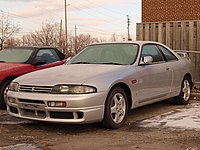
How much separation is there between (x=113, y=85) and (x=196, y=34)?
Result: 5.79 metres

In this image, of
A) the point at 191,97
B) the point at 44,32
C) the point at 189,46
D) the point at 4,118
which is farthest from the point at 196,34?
the point at 44,32

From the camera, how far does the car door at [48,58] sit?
30.2 ft

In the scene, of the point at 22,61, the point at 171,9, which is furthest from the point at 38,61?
the point at 171,9

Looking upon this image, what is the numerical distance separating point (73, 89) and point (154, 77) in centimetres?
202

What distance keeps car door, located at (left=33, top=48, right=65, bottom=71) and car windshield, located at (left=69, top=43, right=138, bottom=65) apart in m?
1.85

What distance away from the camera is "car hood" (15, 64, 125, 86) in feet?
19.2

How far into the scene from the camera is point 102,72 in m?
6.10

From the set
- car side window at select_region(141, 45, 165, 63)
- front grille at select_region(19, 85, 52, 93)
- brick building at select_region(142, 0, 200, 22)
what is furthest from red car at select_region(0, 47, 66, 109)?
brick building at select_region(142, 0, 200, 22)

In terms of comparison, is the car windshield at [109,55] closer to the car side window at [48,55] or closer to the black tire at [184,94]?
the black tire at [184,94]

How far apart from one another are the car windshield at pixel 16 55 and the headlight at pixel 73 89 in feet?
11.7

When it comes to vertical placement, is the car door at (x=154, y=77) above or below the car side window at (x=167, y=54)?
below

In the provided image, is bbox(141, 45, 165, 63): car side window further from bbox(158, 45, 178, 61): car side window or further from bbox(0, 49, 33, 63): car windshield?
bbox(0, 49, 33, 63): car windshield

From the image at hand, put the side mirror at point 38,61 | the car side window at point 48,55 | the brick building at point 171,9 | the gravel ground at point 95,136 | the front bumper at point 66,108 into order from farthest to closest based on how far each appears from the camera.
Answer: the brick building at point 171,9, the car side window at point 48,55, the side mirror at point 38,61, the front bumper at point 66,108, the gravel ground at point 95,136

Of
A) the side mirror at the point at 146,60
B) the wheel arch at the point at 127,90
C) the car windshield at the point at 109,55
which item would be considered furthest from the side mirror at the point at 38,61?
the wheel arch at the point at 127,90
